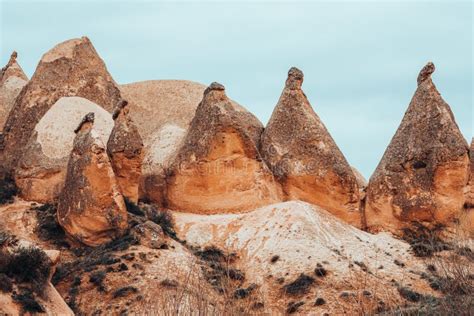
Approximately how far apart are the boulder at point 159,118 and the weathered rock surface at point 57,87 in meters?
1.64

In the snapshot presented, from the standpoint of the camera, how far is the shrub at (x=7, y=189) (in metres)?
27.9

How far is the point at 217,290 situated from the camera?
2448 cm

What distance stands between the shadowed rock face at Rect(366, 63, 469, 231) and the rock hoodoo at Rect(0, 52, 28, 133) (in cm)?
1350

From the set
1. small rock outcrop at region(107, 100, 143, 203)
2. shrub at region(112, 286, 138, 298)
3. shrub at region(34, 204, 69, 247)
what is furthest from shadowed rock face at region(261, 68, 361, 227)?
shrub at region(112, 286, 138, 298)

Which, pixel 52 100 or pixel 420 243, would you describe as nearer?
pixel 420 243

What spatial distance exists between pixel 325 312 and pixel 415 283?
311 cm

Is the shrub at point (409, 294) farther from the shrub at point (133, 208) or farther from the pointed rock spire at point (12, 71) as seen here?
the pointed rock spire at point (12, 71)

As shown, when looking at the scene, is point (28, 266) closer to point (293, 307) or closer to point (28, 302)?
point (28, 302)

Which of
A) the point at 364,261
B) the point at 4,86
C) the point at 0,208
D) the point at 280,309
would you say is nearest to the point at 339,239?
the point at 364,261

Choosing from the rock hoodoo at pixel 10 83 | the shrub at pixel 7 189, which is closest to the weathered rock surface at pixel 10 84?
the rock hoodoo at pixel 10 83

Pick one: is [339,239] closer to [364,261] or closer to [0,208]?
[364,261]

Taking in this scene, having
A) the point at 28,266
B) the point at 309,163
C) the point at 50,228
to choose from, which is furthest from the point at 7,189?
the point at 309,163

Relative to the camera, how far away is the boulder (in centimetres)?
2970

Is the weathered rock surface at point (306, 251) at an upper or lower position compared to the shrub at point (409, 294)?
upper
